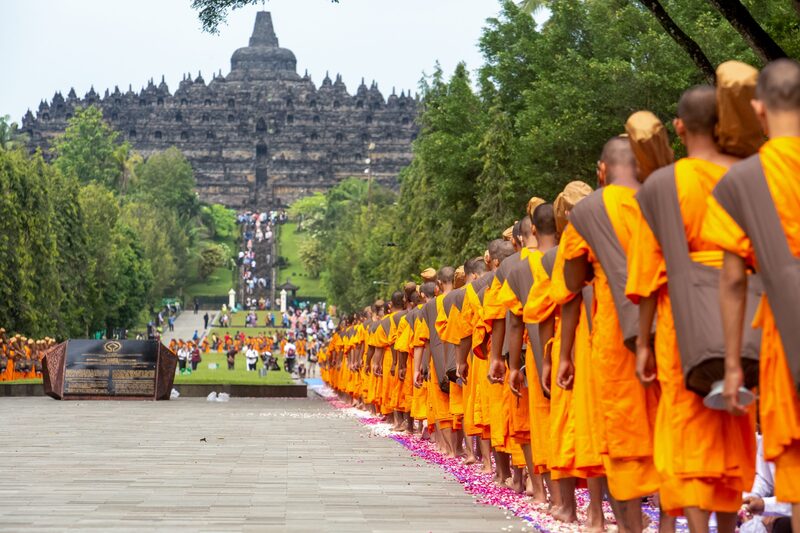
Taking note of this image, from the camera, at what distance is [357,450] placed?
1462cm

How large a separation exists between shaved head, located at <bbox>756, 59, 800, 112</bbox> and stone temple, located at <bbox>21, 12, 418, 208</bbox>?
449ft

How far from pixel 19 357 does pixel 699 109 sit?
38.8 metres

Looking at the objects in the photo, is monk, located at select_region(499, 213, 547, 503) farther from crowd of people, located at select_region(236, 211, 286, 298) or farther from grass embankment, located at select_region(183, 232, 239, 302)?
grass embankment, located at select_region(183, 232, 239, 302)

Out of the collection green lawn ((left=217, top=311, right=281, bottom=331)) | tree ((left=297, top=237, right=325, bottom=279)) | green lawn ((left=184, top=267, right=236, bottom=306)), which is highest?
tree ((left=297, top=237, right=325, bottom=279))

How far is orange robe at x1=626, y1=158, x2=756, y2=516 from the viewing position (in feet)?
18.2

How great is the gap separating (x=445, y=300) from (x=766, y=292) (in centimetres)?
782

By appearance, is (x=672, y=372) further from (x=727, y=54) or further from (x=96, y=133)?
(x=96, y=133)

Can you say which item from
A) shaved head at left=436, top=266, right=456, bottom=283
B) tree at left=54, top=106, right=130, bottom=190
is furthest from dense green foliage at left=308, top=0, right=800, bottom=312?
tree at left=54, top=106, right=130, bottom=190

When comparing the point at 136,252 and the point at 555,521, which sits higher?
the point at 136,252

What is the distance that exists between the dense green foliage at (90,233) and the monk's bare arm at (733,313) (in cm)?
4133

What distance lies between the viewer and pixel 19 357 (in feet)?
140

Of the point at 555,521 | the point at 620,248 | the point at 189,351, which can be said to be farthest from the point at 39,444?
the point at 189,351

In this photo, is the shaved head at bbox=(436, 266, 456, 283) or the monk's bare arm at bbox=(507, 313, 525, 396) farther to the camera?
the shaved head at bbox=(436, 266, 456, 283)

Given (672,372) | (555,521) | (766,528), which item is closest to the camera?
(672,372)
